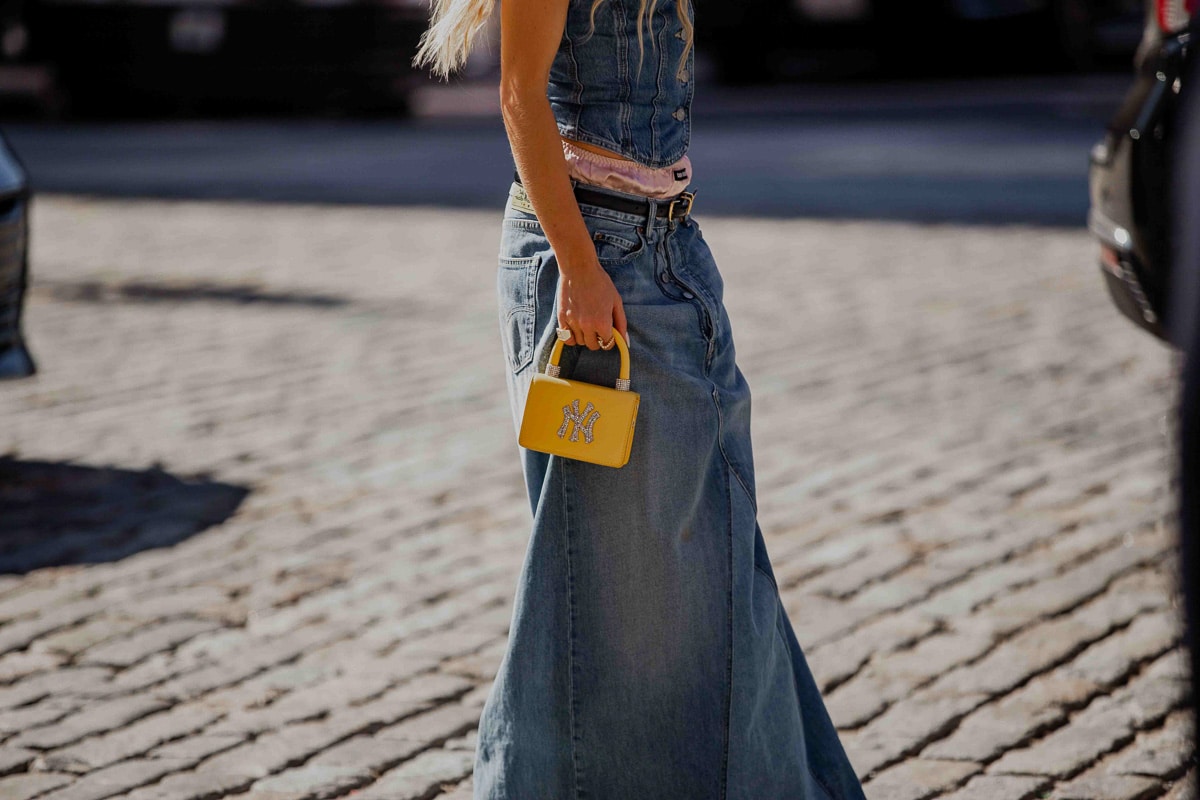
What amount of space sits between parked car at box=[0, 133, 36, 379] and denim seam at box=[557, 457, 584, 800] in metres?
3.34

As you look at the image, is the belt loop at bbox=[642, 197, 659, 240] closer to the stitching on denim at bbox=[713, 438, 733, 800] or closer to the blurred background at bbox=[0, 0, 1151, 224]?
the stitching on denim at bbox=[713, 438, 733, 800]

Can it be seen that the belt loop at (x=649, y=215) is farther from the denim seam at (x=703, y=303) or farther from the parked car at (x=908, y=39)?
the parked car at (x=908, y=39)

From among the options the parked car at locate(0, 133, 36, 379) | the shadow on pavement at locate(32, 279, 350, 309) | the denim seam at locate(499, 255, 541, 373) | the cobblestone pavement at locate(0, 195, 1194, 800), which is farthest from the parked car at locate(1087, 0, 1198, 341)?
the shadow on pavement at locate(32, 279, 350, 309)

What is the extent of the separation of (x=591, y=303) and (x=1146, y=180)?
2552mm

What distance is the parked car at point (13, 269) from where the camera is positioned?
16.8 ft

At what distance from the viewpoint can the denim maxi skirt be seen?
2354mm

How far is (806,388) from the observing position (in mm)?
6070

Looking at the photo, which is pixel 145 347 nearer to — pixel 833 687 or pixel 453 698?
pixel 453 698

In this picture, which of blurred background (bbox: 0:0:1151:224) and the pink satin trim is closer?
the pink satin trim

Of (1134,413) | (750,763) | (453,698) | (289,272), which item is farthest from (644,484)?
(289,272)

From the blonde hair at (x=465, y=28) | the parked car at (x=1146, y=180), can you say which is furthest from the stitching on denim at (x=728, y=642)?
the parked car at (x=1146, y=180)

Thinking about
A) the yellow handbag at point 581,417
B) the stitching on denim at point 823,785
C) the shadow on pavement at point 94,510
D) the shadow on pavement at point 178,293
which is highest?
the yellow handbag at point 581,417

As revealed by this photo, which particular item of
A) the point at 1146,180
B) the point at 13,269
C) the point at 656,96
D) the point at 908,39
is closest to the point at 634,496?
the point at 656,96

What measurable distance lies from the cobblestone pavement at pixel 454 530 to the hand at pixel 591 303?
96cm
